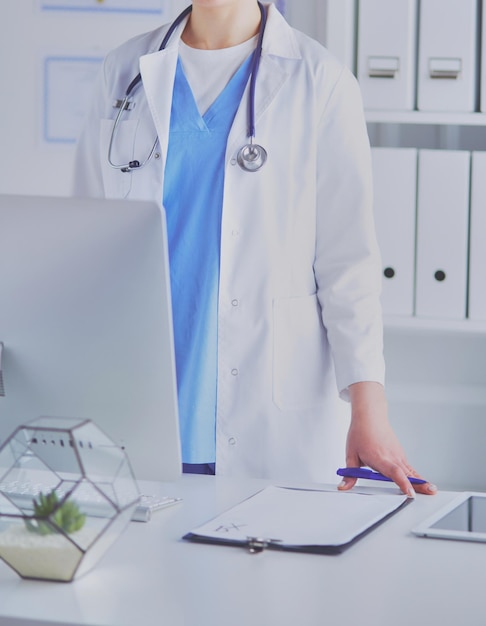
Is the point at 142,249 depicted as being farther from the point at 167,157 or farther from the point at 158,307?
the point at 167,157

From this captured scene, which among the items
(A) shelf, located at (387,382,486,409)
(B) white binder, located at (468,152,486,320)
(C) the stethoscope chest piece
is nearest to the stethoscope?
(C) the stethoscope chest piece

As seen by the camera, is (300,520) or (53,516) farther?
(300,520)

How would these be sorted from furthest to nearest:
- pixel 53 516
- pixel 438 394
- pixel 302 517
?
pixel 438 394
pixel 302 517
pixel 53 516

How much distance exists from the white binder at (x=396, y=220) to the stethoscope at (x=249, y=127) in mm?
497

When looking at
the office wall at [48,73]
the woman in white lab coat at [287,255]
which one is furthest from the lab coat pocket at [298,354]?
the office wall at [48,73]

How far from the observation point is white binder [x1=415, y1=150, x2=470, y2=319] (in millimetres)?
2049

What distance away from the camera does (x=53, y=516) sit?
2.91ft

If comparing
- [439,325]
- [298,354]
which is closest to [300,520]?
[298,354]

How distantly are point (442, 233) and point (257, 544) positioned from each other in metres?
1.22

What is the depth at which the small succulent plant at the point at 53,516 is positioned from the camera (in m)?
0.89

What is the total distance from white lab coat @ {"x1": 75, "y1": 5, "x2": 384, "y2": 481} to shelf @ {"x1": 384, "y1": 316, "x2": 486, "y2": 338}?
1.58ft

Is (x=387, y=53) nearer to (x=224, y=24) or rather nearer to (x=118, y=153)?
(x=224, y=24)

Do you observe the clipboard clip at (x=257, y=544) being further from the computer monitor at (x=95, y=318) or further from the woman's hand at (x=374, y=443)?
the woman's hand at (x=374, y=443)

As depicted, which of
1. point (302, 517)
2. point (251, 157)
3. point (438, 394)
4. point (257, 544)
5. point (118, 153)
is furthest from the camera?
point (438, 394)
